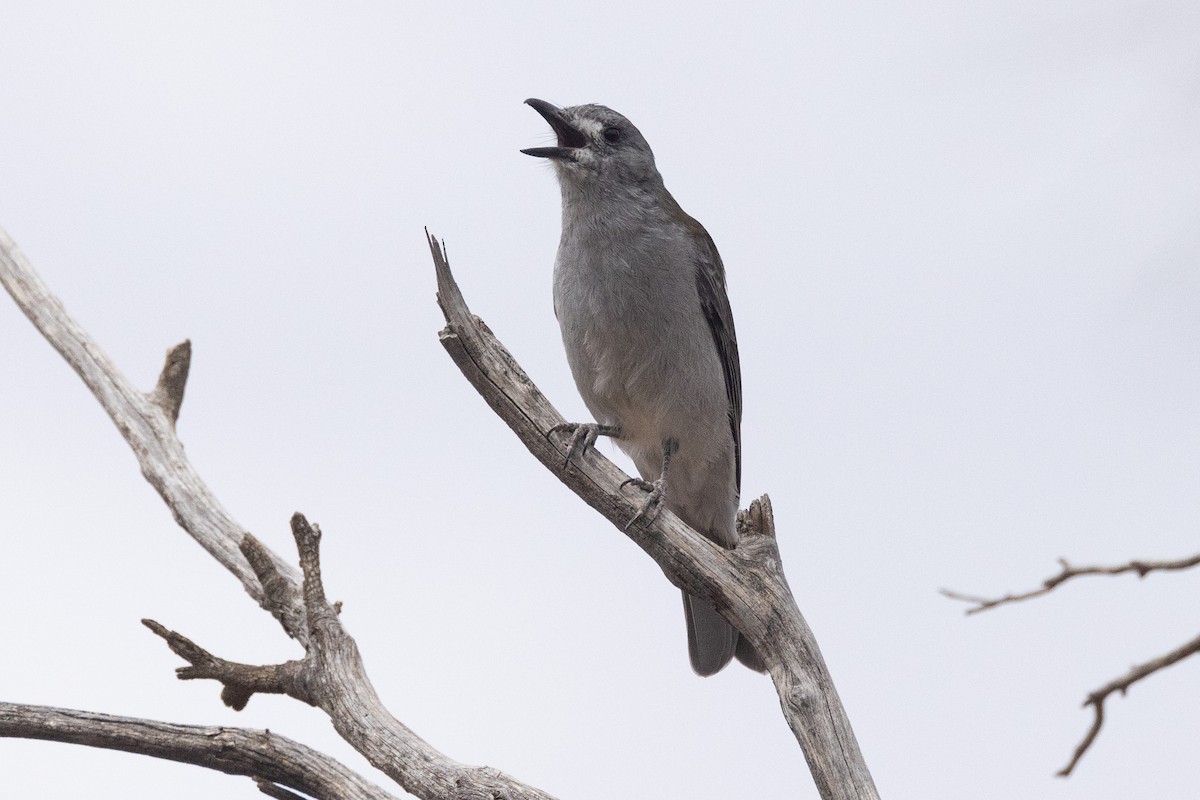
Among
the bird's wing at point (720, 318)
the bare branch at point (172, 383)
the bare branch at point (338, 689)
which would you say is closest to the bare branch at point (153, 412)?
the bare branch at point (172, 383)

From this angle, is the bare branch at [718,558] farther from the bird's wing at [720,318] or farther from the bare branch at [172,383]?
the bare branch at [172,383]

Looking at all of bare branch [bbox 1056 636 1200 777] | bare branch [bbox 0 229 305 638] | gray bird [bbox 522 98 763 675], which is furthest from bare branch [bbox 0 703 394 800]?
bare branch [bbox 1056 636 1200 777]

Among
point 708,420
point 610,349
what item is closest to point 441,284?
point 610,349

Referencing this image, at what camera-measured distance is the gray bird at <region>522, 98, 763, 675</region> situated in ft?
16.6

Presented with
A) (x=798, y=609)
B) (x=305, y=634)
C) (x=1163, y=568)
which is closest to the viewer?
(x=1163, y=568)

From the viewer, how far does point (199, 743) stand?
433 cm

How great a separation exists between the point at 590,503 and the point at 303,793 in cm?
158

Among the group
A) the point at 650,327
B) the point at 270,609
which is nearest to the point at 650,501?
the point at 650,327

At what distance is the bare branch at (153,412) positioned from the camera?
5633 mm

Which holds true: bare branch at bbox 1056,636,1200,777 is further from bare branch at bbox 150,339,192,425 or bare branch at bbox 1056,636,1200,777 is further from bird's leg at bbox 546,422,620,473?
bare branch at bbox 150,339,192,425

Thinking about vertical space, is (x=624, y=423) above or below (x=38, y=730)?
above

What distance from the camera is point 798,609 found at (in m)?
4.57

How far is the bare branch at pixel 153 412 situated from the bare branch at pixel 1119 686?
168 inches

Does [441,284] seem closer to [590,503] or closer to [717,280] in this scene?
[590,503]
